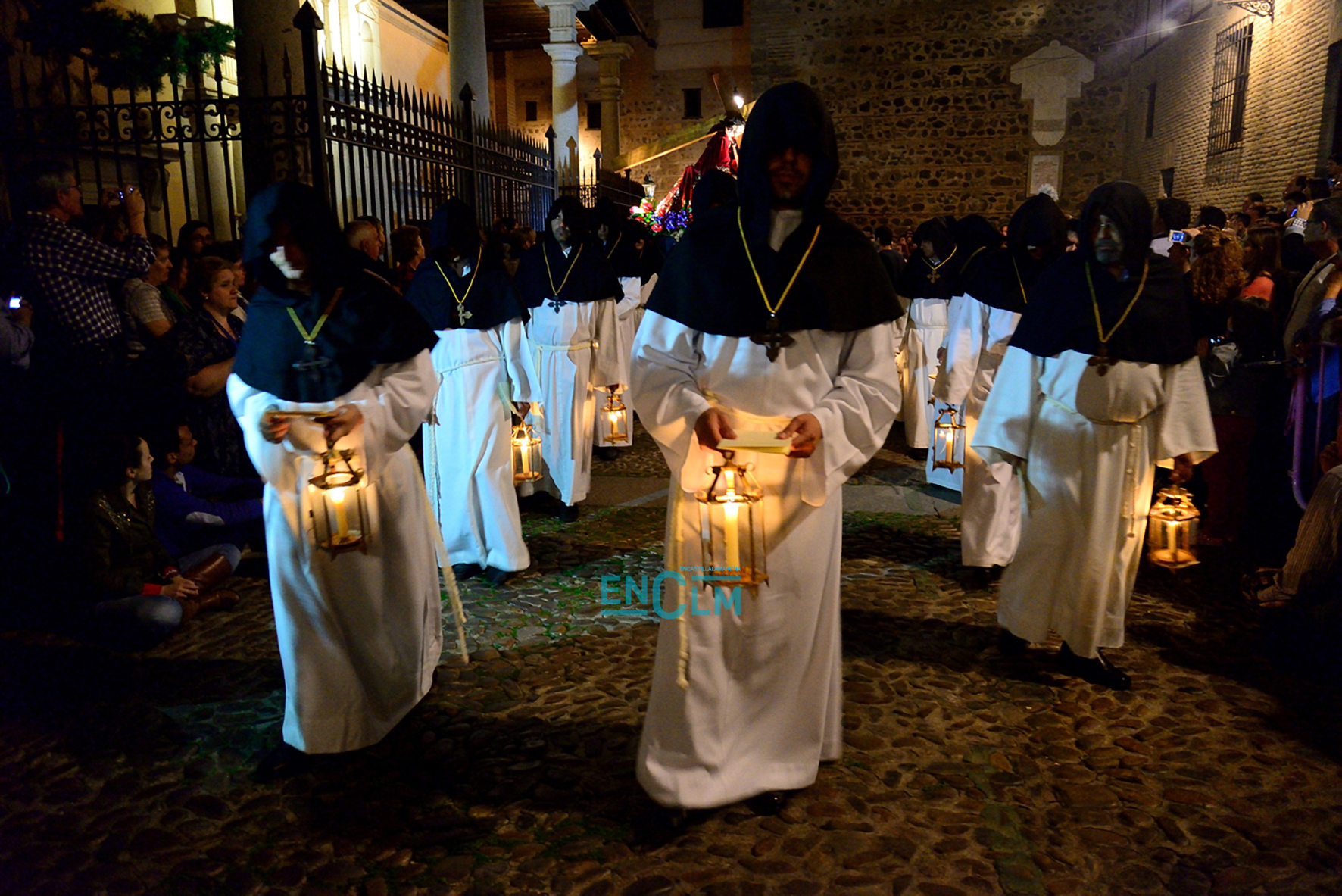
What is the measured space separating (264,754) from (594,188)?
1203cm

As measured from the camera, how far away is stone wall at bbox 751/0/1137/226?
2084 cm

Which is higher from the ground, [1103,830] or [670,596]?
[670,596]

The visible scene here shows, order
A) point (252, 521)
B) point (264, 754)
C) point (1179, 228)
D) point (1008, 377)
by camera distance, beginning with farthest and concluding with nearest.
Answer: point (1179, 228) → point (252, 521) → point (1008, 377) → point (264, 754)

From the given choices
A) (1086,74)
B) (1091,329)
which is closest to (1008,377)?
(1091,329)

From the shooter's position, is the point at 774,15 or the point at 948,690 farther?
the point at 774,15

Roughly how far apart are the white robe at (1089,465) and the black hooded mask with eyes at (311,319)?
2869 millimetres

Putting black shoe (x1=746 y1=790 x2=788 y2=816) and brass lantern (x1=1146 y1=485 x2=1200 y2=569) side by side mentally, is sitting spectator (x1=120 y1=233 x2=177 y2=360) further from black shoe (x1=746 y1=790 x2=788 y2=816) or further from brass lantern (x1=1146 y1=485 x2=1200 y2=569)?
brass lantern (x1=1146 y1=485 x2=1200 y2=569)

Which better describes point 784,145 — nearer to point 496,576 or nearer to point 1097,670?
point 1097,670

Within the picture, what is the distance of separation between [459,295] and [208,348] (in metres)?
1.55

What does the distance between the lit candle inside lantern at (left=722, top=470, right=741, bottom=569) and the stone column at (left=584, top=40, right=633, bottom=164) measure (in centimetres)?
2300

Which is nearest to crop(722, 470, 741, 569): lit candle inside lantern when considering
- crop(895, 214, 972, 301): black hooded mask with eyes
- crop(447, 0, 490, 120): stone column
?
crop(895, 214, 972, 301): black hooded mask with eyes

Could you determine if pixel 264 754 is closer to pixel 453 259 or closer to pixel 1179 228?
pixel 453 259

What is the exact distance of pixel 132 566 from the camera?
479 cm

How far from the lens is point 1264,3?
1402cm
